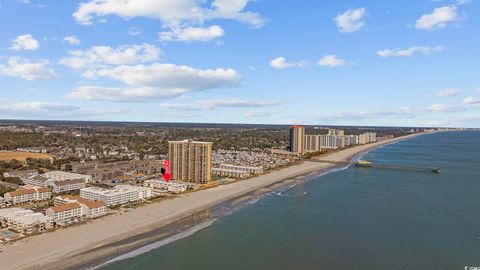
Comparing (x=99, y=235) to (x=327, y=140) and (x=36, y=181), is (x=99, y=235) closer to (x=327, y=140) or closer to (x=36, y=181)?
(x=36, y=181)

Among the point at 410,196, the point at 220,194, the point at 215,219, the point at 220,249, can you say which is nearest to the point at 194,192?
the point at 220,194

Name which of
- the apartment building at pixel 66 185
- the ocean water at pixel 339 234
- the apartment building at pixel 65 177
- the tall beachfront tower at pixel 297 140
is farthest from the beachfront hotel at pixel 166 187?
the tall beachfront tower at pixel 297 140

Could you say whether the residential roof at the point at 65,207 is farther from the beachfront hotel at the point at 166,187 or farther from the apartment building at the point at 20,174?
the apartment building at the point at 20,174

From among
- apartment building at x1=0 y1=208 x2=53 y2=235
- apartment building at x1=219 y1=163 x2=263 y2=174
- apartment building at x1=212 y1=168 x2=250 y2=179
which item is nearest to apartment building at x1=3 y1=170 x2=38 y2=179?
apartment building at x1=0 y1=208 x2=53 y2=235

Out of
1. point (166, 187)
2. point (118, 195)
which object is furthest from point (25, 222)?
point (166, 187)

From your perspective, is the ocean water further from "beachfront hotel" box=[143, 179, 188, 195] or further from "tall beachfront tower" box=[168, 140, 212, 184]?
"tall beachfront tower" box=[168, 140, 212, 184]

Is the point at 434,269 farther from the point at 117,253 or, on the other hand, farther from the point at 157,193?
the point at 157,193
